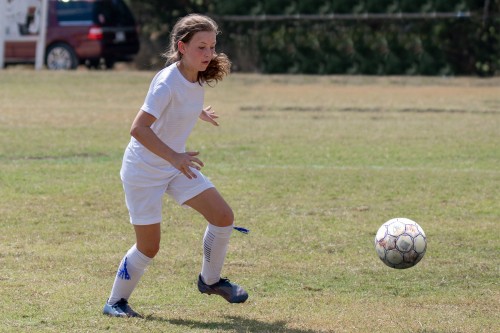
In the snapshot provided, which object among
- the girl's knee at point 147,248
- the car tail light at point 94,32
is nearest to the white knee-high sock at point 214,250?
the girl's knee at point 147,248

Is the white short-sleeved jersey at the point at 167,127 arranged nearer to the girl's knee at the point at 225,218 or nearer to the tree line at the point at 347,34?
the girl's knee at the point at 225,218

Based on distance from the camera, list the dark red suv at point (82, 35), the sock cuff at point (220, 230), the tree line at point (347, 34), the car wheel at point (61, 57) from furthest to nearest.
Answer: the car wheel at point (61, 57), the tree line at point (347, 34), the dark red suv at point (82, 35), the sock cuff at point (220, 230)

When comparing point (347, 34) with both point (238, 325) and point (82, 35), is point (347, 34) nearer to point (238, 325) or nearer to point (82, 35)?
point (82, 35)

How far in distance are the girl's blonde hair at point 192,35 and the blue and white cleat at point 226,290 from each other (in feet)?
3.76

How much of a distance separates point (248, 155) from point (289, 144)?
1.27 m

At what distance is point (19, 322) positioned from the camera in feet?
19.0

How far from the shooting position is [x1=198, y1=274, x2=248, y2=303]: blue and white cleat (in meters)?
6.20

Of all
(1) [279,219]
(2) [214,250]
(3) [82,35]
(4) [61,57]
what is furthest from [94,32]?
(2) [214,250]

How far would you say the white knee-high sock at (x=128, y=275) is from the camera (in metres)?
5.96

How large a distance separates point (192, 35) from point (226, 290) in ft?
4.73

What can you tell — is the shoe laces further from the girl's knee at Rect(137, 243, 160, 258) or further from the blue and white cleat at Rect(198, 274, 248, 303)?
the blue and white cleat at Rect(198, 274, 248, 303)

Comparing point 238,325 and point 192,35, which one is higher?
point 192,35

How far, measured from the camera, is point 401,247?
6.73 meters

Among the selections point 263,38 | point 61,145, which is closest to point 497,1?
point 263,38
